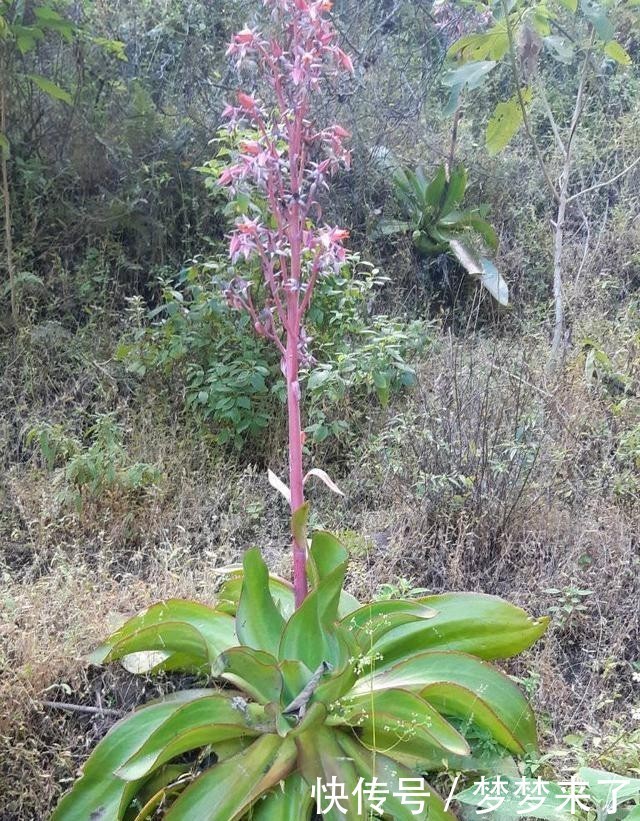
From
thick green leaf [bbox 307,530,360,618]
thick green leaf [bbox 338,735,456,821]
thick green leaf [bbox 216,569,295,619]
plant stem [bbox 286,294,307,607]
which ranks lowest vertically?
thick green leaf [bbox 338,735,456,821]

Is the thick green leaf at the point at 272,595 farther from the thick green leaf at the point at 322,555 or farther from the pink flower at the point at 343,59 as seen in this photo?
the pink flower at the point at 343,59

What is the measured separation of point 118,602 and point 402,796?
1.22 meters

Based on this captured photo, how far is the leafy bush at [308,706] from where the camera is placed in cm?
178

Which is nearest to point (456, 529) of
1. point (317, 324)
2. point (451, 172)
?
Answer: point (317, 324)

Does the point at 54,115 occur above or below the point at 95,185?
above

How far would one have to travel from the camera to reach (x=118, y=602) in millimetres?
2539

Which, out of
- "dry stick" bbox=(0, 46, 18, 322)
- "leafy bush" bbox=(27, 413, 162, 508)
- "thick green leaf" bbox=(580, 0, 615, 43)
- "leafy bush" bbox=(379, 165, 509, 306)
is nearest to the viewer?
"thick green leaf" bbox=(580, 0, 615, 43)

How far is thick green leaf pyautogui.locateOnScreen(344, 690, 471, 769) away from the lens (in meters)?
1.76

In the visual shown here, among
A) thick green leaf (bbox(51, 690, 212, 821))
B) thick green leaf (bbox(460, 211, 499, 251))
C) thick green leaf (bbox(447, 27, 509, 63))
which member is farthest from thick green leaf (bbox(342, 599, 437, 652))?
thick green leaf (bbox(460, 211, 499, 251))

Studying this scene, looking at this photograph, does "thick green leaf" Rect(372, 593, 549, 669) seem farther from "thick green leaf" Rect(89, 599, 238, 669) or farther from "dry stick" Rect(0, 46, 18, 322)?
"dry stick" Rect(0, 46, 18, 322)

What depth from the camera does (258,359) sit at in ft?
12.3

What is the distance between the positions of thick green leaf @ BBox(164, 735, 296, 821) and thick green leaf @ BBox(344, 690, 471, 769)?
20cm

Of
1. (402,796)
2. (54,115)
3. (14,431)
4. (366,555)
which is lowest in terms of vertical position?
(402,796)

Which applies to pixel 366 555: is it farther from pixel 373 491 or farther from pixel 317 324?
pixel 317 324
